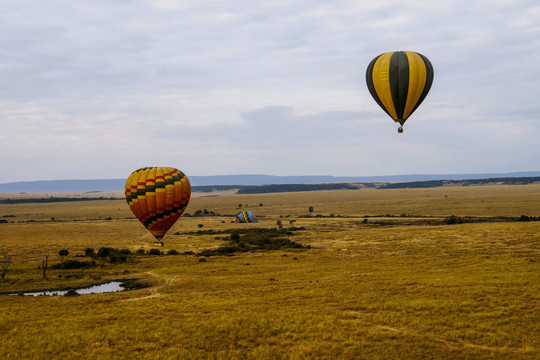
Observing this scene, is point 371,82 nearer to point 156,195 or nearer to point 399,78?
point 399,78

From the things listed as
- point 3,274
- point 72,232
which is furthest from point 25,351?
point 72,232

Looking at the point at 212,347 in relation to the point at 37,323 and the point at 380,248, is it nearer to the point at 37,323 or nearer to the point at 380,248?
the point at 37,323

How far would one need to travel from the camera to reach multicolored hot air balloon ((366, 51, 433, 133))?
30984mm

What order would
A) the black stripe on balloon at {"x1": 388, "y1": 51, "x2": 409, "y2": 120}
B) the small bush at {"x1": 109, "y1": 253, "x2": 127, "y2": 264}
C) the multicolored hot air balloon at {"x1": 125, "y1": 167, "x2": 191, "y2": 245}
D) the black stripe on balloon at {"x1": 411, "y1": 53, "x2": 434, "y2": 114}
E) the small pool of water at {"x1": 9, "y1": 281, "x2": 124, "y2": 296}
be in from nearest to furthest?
the small pool of water at {"x1": 9, "y1": 281, "x2": 124, "y2": 296}, the black stripe on balloon at {"x1": 388, "y1": 51, "x2": 409, "y2": 120}, the black stripe on balloon at {"x1": 411, "y1": 53, "x2": 434, "y2": 114}, the multicolored hot air balloon at {"x1": 125, "y1": 167, "x2": 191, "y2": 245}, the small bush at {"x1": 109, "y1": 253, "x2": 127, "y2": 264}

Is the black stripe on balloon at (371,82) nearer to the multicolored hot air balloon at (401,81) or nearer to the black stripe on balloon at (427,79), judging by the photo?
the multicolored hot air balloon at (401,81)

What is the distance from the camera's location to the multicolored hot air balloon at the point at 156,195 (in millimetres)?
35219

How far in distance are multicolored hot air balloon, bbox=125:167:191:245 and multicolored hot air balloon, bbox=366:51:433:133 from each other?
55.8 feet

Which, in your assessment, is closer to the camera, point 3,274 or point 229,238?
point 3,274

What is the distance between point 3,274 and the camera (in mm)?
33344

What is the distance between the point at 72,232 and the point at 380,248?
47338 mm

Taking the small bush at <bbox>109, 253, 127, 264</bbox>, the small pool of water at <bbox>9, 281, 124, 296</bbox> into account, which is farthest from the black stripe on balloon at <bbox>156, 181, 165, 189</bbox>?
the small bush at <bbox>109, 253, 127, 264</bbox>

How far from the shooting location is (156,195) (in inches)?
1384

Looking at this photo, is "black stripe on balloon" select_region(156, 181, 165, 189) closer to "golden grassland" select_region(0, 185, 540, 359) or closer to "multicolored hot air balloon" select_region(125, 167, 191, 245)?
"multicolored hot air balloon" select_region(125, 167, 191, 245)

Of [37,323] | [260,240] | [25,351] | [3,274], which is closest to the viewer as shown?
[25,351]
